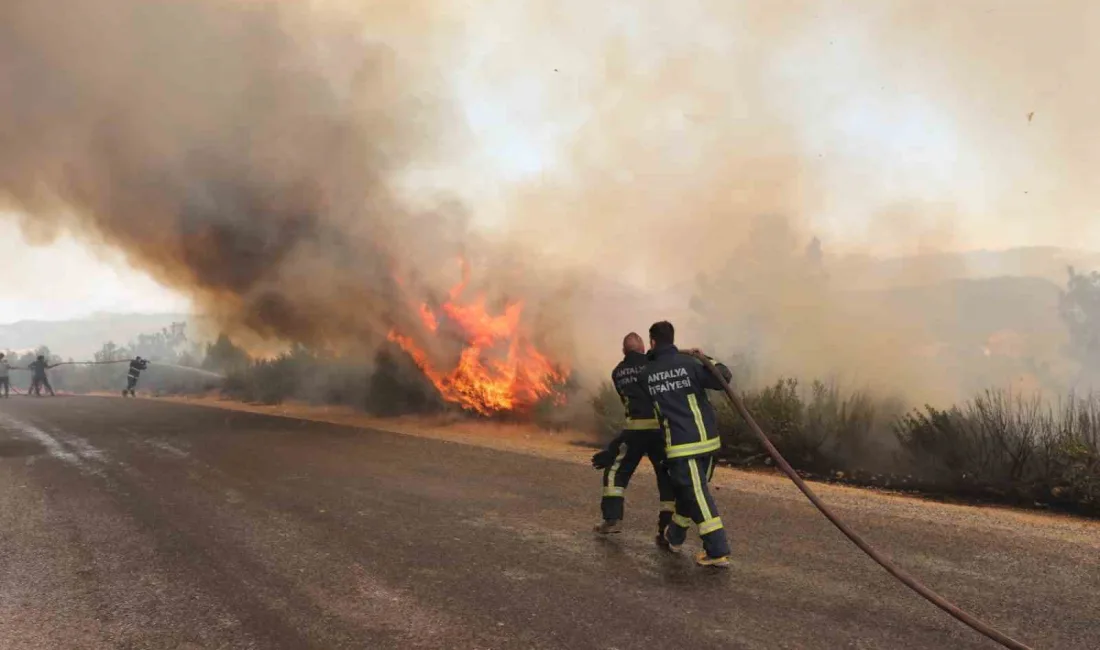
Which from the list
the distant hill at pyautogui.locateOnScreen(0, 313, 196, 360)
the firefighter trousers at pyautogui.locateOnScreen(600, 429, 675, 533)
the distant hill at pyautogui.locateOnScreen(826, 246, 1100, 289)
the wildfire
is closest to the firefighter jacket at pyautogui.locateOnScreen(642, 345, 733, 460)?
the firefighter trousers at pyautogui.locateOnScreen(600, 429, 675, 533)

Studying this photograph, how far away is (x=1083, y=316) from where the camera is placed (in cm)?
1375

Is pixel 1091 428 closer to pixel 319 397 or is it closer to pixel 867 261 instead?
pixel 867 261

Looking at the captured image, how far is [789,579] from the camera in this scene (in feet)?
12.6

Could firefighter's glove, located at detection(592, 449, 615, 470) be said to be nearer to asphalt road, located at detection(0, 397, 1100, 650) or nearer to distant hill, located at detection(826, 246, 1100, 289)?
asphalt road, located at detection(0, 397, 1100, 650)

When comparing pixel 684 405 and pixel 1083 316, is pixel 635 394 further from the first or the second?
pixel 1083 316

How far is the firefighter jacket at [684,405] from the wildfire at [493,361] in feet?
26.2

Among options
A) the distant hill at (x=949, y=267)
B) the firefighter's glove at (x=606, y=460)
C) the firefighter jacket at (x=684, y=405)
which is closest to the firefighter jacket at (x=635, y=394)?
the firefighter's glove at (x=606, y=460)

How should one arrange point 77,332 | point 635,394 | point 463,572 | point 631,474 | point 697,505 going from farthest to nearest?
point 77,332 → point 635,394 → point 631,474 → point 697,505 → point 463,572

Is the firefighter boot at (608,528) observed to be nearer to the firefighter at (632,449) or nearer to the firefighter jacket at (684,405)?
the firefighter at (632,449)

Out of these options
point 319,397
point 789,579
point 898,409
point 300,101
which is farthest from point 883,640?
point 319,397

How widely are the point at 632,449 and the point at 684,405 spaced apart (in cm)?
81

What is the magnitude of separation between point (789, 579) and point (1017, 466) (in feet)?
13.7

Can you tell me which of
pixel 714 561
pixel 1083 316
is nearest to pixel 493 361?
pixel 714 561

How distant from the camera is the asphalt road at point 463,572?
3.10 m
